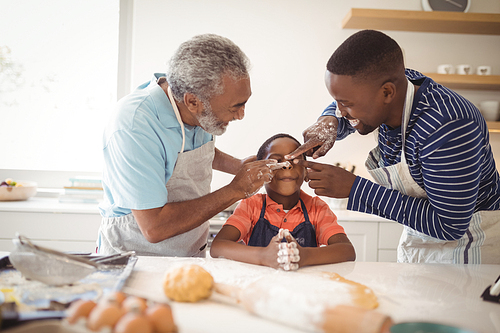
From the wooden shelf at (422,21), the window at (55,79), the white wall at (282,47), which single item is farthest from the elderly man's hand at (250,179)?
the window at (55,79)

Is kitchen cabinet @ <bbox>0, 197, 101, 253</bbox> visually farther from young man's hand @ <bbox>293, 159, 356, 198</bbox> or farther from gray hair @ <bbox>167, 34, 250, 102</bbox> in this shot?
young man's hand @ <bbox>293, 159, 356, 198</bbox>

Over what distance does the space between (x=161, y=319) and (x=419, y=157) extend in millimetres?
941

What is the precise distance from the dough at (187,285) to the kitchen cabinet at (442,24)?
2571mm

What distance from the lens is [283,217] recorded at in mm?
1494

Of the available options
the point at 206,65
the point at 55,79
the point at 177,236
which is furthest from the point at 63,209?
the point at 206,65

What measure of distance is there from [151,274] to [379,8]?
9.73ft

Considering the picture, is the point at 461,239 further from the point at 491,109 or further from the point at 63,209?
the point at 63,209

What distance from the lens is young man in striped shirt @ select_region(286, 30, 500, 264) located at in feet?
3.48

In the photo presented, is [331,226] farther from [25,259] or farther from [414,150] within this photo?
[25,259]

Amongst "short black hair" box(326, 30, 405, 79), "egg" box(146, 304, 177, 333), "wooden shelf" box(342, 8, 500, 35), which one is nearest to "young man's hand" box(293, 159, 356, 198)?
"short black hair" box(326, 30, 405, 79)

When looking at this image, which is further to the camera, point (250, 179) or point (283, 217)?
point (283, 217)

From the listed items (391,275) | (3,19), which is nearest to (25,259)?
(391,275)

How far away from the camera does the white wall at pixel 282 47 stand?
3.00m

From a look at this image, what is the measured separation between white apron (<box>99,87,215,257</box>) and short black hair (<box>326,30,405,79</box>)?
1.94 feet
